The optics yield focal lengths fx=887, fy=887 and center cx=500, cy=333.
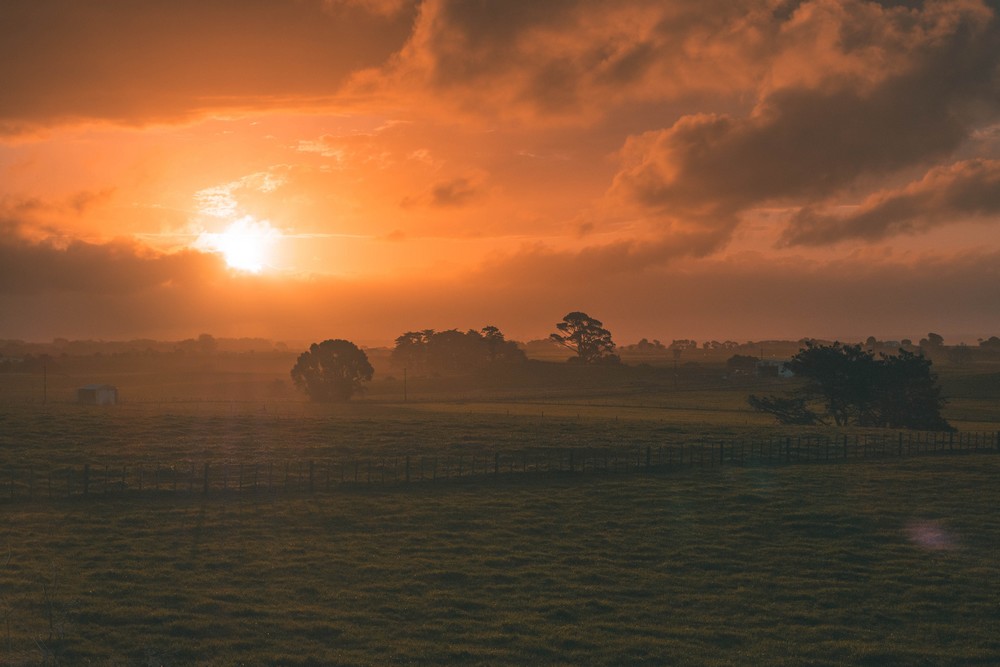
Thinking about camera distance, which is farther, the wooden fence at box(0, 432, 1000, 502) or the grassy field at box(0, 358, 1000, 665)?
the wooden fence at box(0, 432, 1000, 502)

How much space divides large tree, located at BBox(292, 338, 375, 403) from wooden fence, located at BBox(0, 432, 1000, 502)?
74457mm

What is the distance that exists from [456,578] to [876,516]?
23007mm

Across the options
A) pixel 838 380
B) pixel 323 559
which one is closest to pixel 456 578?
pixel 323 559

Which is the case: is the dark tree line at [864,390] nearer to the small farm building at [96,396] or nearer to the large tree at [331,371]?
the large tree at [331,371]

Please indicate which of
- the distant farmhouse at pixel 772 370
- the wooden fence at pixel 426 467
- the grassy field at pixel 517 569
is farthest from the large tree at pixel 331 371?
the distant farmhouse at pixel 772 370

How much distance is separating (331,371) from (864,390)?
76033 mm

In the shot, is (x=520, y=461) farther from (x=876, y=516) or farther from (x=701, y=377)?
(x=701, y=377)

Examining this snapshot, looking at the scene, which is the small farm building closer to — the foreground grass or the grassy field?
the grassy field

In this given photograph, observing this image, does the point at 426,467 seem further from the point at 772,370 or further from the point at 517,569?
the point at 772,370

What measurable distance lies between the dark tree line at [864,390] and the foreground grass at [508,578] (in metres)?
49.8

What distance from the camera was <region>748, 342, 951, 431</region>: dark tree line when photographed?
9712 cm

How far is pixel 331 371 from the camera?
136 metres

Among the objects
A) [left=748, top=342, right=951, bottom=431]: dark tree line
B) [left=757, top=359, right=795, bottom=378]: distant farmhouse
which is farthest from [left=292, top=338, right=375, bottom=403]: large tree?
[left=757, top=359, right=795, bottom=378]: distant farmhouse

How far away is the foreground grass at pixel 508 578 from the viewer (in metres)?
25.2
